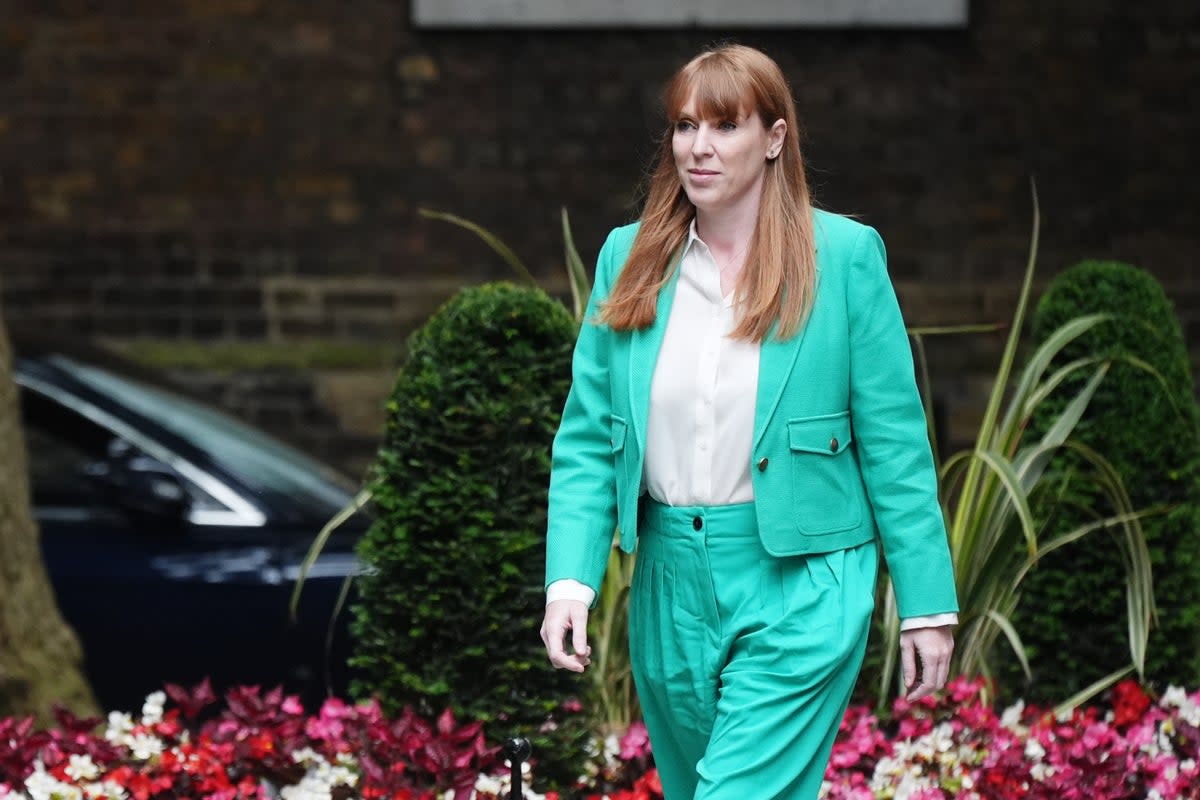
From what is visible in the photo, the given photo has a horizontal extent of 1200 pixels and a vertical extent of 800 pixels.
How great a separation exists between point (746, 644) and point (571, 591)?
282 mm

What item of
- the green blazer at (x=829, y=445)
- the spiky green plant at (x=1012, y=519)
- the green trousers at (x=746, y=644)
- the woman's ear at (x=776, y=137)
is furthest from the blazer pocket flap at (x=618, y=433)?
the spiky green plant at (x=1012, y=519)

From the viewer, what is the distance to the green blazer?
110 inches

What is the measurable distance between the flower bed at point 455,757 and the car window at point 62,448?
125 cm

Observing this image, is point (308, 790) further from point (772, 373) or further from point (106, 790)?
point (772, 373)

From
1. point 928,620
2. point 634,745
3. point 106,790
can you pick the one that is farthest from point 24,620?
point 928,620

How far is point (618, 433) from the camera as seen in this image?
2.93 metres

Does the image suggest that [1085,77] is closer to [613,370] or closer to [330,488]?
[330,488]

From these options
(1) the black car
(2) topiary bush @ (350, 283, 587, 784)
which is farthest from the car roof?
(2) topiary bush @ (350, 283, 587, 784)

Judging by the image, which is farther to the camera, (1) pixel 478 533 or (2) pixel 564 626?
(1) pixel 478 533

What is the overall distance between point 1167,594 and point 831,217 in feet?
7.30

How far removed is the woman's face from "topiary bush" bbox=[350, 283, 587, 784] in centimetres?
125

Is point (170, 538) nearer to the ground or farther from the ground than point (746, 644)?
nearer to the ground

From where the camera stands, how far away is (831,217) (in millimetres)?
2953

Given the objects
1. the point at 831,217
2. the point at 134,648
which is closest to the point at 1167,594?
the point at 831,217
